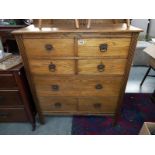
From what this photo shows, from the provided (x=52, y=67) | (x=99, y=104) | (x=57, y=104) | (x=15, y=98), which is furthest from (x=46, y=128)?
Answer: (x=52, y=67)

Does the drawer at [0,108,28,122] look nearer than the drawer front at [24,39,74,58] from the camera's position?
No

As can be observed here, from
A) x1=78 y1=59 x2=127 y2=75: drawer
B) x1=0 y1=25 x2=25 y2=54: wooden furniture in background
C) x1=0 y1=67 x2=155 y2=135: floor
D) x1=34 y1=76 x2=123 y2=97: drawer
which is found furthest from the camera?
x1=0 y1=67 x2=155 y2=135: floor

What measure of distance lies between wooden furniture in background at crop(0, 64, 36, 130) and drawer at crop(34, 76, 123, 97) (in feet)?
0.49

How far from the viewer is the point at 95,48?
130 cm

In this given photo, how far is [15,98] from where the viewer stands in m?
1.62

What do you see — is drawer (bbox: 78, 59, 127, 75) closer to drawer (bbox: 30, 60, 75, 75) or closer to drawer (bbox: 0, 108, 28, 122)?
drawer (bbox: 30, 60, 75, 75)

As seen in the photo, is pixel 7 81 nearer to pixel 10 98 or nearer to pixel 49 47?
pixel 10 98

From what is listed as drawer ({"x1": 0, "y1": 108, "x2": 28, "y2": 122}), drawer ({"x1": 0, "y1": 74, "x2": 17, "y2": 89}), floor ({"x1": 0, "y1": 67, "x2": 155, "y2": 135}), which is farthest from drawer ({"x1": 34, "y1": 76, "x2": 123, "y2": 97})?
floor ({"x1": 0, "y1": 67, "x2": 155, "y2": 135})

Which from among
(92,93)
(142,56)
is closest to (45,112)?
(92,93)

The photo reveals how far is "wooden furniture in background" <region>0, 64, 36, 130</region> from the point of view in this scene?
1.47 metres

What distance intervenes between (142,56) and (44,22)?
2316mm

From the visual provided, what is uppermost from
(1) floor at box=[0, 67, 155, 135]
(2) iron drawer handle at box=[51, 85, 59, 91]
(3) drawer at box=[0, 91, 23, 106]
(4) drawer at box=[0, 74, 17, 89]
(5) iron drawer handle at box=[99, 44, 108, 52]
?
(5) iron drawer handle at box=[99, 44, 108, 52]

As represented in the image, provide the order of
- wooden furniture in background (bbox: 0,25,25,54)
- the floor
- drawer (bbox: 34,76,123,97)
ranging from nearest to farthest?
drawer (bbox: 34,76,123,97) → wooden furniture in background (bbox: 0,25,25,54) → the floor

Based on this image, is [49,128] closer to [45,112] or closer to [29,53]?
[45,112]
